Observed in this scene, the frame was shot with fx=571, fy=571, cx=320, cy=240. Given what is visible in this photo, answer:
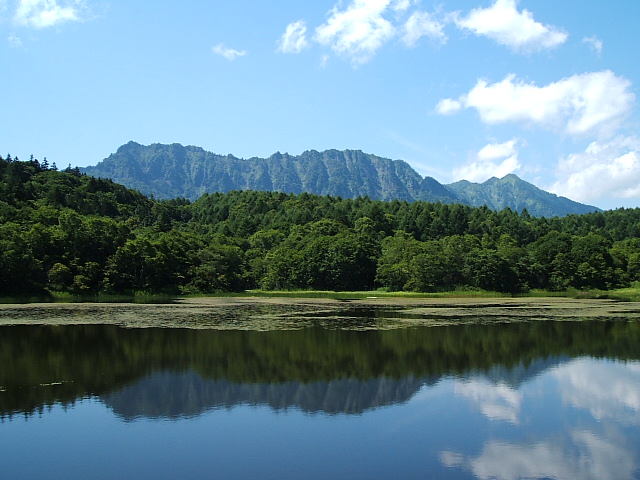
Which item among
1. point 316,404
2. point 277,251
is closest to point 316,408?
point 316,404

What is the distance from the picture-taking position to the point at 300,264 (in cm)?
11456

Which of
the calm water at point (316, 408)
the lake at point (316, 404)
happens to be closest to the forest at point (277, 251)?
the lake at point (316, 404)

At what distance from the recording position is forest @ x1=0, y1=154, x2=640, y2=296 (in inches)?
3519

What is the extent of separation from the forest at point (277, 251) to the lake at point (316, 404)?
53453 millimetres

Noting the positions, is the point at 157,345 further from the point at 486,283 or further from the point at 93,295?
the point at 486,283

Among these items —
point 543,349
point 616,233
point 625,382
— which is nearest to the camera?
point 625,382

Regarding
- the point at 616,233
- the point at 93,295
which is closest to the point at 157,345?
the point at 93,295

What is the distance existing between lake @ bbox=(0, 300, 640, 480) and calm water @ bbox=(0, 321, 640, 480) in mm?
77

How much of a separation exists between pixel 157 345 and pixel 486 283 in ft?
270

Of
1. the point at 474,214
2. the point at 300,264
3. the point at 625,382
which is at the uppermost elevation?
the point at 474,214

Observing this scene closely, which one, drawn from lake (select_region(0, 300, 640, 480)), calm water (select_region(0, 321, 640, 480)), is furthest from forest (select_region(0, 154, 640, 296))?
calm water (select_region(0, 321, 640, 480))

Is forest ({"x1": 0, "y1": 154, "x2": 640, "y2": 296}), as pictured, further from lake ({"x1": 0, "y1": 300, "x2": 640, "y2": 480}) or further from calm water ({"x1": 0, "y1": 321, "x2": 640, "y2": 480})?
calm water ({"x1": 0, "y1": 321, "x2": 640, "y2": 480})

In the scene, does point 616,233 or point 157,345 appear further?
point 616,233

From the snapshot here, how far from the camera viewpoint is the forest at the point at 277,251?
293ft
